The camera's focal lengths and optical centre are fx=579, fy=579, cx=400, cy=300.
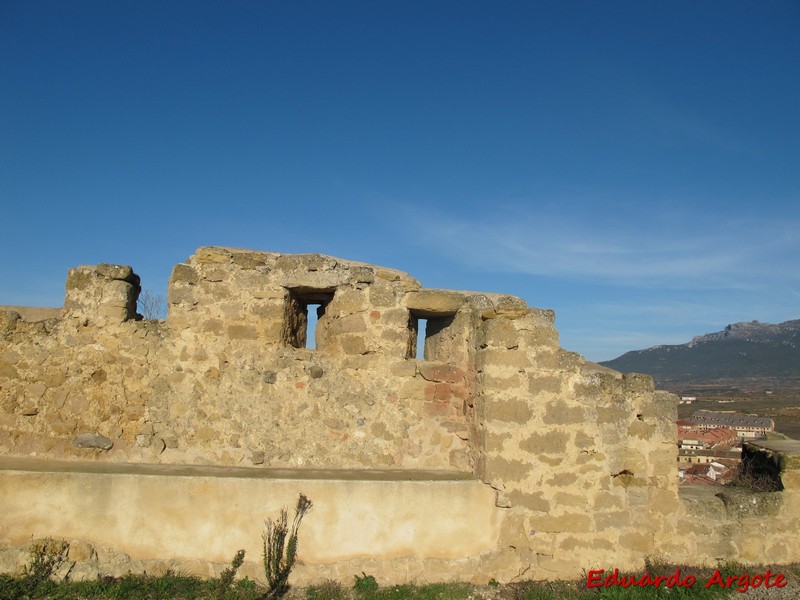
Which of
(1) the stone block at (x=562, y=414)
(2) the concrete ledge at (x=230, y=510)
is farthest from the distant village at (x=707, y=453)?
(2) the concrete ledge at (x=230, y=510)

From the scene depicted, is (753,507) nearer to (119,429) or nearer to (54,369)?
(119,429)

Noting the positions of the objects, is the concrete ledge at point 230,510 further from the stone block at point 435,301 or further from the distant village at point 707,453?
the distant village at point 707,453

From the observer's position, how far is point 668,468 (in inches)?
203

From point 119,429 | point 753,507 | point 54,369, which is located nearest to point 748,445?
point 753,507

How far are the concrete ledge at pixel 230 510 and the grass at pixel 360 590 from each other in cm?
21

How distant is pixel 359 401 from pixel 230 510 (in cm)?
147

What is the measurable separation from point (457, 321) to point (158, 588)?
10.9ft

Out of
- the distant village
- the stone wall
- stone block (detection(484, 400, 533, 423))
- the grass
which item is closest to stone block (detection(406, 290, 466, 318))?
the stone wall

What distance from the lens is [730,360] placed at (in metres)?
138

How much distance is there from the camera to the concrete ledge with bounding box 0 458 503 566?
4438mm

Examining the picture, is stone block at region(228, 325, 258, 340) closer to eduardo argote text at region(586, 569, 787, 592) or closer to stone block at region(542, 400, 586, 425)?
stone block at region(542, 400, 586, 425)

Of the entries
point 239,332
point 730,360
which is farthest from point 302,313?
point 730,360

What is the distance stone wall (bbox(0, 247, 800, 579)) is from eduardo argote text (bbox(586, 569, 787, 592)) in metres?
0.13

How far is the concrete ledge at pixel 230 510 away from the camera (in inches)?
175
